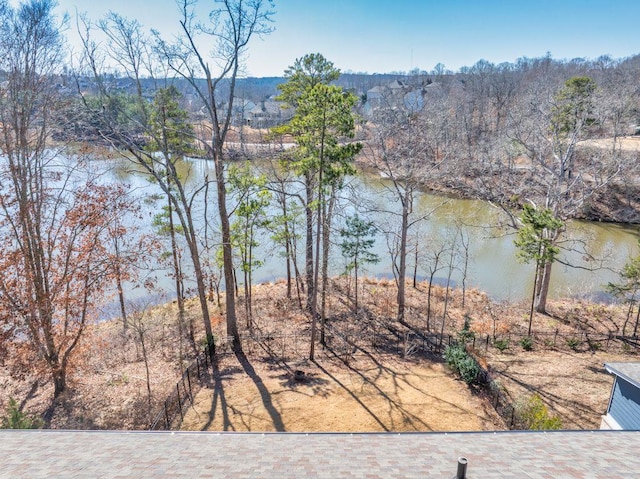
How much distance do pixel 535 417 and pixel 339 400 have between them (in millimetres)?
4893

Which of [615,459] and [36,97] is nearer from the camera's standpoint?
[615,459]

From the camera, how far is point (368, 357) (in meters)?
13.7

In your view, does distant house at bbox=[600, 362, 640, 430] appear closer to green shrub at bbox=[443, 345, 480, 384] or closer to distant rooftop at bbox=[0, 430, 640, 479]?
distant rooftop at bbox=[0, 430, 640, 479]

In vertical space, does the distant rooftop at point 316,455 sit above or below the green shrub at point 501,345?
above

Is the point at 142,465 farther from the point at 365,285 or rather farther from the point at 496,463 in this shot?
the point at 365,285

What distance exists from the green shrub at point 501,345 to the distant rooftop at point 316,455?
7914 millimetres

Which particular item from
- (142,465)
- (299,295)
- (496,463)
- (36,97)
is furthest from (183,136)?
(496,463)

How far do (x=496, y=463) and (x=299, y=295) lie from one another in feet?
45.4

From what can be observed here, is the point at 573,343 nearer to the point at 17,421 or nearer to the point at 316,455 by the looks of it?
the point at 316,455

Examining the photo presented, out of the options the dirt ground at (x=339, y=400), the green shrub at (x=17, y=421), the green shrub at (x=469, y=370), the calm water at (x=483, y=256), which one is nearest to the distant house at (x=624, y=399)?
the dirt ground at (x=339, y=400)

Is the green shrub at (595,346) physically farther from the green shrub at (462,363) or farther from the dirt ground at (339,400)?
the dirt ground at (339,400)

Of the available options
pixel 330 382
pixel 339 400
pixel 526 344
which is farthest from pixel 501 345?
pixel 339 400

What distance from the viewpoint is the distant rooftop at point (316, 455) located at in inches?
191

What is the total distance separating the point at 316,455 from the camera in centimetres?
535
